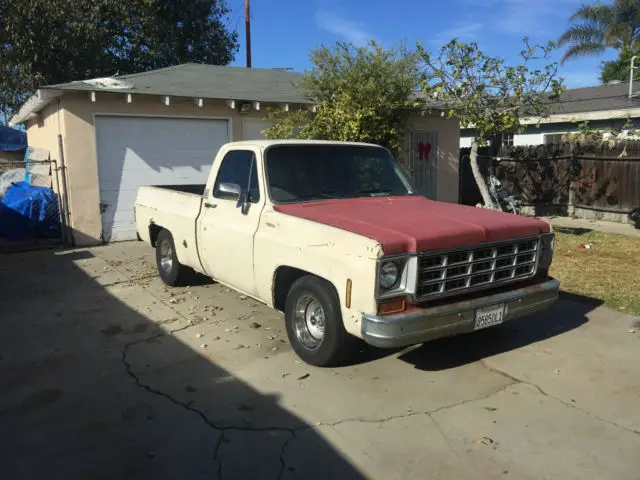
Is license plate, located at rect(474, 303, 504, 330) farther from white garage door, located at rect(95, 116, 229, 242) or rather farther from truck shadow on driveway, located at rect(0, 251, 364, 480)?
white garage door, located at rect(95, 116, 229, 242)

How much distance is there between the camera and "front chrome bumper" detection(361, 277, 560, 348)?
3.90m

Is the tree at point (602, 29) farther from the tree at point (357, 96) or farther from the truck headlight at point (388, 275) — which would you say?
the truck headlight at point (388, 275)

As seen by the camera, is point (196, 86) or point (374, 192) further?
point (196, 86)

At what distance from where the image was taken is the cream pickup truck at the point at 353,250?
3990mm

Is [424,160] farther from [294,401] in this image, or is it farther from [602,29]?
[602,29]

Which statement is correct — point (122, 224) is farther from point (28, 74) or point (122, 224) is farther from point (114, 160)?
point (28, 74)

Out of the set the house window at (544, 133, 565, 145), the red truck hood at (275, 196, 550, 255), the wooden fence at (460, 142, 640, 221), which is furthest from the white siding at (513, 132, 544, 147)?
the red truck hood at (275, 196, 550, 255)

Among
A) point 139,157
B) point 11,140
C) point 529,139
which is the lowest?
point 139,157

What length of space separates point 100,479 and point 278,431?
113cm

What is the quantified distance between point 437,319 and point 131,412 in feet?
7.72

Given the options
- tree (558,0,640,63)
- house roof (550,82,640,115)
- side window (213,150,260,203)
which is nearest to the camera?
side window (213,150,260,203)

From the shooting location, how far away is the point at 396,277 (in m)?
4.00

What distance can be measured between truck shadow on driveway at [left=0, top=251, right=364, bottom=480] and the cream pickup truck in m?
0.84

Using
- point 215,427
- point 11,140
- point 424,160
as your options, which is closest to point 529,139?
point 424,160
